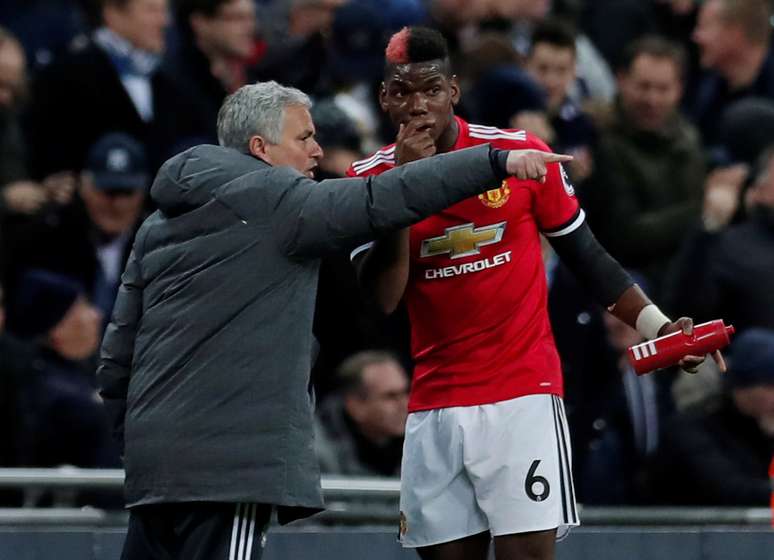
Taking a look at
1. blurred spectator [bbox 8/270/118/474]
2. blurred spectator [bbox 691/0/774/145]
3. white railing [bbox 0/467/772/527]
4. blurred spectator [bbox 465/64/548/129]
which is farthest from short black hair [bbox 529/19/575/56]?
blurred spectator [bbox 8/270/118/474]

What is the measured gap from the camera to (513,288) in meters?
6.17

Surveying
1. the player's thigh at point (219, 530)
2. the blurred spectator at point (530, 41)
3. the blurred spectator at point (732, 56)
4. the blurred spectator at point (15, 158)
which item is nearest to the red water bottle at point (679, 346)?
the player's thigh at point (219, 530)

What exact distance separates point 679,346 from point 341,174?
3.04 m

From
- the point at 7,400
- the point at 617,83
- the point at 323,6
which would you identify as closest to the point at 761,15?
the point at 617,83

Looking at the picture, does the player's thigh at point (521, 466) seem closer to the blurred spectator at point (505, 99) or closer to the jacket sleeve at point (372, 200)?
the jacket sleeve at point (372, 200)

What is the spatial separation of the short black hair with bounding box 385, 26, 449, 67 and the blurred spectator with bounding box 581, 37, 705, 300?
13.5 feet

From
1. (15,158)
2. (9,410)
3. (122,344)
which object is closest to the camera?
(122,344)

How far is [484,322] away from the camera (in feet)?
20.3

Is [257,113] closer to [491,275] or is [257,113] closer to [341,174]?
[491,275]

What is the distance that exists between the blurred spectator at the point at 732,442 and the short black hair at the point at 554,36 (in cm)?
253

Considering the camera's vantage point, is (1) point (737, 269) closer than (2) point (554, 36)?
Yes

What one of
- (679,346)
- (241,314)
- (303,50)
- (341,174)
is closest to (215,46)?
(303,50)

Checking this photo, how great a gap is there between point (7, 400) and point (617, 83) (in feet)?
16.2

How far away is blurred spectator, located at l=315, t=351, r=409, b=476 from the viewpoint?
27.9 feet
